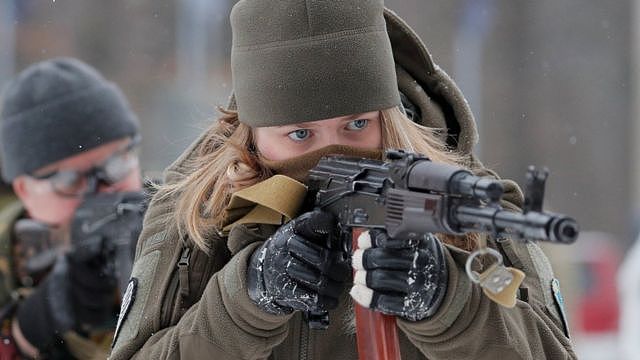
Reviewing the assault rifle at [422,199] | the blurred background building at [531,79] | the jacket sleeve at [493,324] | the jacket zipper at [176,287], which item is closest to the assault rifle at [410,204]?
the assault rifle at [422,199]

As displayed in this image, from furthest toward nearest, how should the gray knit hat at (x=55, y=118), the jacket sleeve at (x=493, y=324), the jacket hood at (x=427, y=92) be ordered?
the gray knit hat at (x=55, y=118) → the jacket hood at (x=427, y=92) → the jacket sleeve at (x=493, y=324)

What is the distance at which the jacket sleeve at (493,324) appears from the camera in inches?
124

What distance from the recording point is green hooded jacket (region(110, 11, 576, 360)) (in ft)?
10.6

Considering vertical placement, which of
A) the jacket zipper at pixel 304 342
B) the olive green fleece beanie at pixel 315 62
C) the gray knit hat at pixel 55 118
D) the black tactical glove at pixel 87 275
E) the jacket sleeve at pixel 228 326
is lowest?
the black tactical glove at pixel 87 275

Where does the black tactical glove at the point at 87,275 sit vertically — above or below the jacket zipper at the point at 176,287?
below

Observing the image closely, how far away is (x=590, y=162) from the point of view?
18781mm

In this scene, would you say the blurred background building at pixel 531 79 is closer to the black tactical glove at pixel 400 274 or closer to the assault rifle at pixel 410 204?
the assault rifle at pixel 410 204

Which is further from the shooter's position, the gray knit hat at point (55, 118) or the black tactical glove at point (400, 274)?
the gray knit hat at point (55, 118)

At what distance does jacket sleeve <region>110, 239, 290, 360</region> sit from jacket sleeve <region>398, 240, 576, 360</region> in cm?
35

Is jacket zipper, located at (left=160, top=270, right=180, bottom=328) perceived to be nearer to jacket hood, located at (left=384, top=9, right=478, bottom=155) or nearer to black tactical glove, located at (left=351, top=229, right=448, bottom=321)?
black tactical glove, located at (left=351, top=229, right=448, bottom=321)

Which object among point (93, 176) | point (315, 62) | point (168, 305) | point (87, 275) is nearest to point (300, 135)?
point (315, 62)

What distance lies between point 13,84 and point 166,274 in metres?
2.54

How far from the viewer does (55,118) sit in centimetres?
570

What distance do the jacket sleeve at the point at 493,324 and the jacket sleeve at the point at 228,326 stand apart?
348 millimetres
